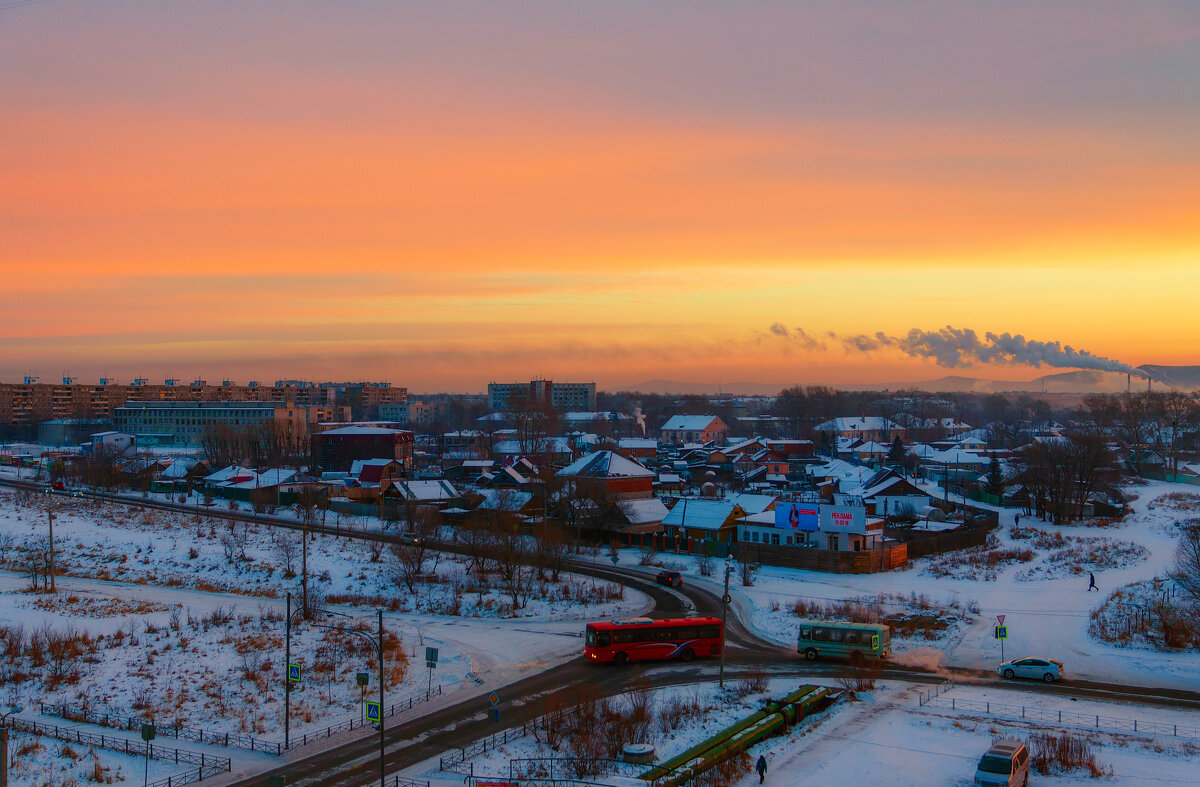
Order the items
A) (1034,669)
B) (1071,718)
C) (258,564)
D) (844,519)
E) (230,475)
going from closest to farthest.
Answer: (1071,718) < (1034,669) < (844,519) < (258,564) < (230,475)

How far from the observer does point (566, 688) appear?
27516mm

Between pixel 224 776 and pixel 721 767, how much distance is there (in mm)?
12344

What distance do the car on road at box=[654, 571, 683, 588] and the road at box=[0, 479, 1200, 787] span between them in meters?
4.19

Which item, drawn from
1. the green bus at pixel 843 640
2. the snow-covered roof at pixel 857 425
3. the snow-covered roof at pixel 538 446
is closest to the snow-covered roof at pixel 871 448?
the snow-covered roof at pixel 857 425

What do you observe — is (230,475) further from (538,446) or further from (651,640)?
(651,640)

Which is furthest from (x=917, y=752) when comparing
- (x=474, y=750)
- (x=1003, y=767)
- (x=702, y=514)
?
(x=702, y=514)

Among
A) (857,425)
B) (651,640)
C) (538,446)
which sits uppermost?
(857,425)

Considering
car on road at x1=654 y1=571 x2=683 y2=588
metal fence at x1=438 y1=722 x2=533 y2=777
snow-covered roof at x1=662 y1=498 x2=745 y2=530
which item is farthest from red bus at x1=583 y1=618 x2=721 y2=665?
snow-covered roof at x1=662 y1=498 x2=745 y2=530

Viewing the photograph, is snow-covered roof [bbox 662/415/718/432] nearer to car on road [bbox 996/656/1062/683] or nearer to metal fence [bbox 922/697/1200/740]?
car on road [bbox 996/656/1062/683]

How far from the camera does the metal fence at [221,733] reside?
23906 millimetres

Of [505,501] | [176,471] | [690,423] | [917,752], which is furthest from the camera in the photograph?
[690,423]

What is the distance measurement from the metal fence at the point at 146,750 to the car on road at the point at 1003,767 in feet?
59.5

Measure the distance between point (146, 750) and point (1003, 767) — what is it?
21.8 m

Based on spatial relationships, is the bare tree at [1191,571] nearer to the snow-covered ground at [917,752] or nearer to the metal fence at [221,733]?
the snow-covered ground at [917,752]
